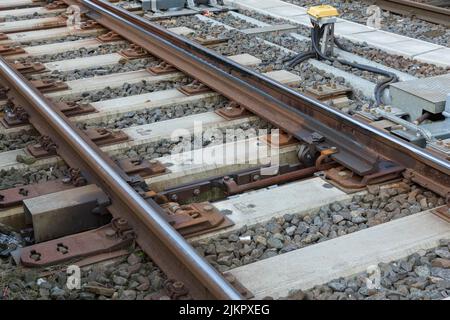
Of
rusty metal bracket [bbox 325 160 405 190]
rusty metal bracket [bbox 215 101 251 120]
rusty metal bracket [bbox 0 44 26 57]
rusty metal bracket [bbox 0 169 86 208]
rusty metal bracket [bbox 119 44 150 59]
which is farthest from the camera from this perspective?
rusty metal bracket [bbox 0 44 26 57]

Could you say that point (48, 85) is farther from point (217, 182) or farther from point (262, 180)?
point (262, 180)

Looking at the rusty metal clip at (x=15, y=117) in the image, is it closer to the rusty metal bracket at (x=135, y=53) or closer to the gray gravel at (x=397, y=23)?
the rusty metal bracket at (x=135, y=53)

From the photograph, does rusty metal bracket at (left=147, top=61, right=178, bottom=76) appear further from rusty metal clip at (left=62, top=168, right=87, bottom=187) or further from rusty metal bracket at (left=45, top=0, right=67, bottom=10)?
rusty metal bracket at (left=45, top=0, right=67, bottom=10)

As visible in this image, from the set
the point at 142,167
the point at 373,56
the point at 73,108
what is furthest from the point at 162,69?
the point at 142,167

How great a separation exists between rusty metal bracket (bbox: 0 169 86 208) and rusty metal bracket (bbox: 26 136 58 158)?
1.47 feet

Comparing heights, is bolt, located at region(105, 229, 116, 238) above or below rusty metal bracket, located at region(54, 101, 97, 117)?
above

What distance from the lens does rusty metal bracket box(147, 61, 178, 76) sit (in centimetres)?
761

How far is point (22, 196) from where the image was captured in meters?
4.88

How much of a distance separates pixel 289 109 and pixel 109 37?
12.4 feet

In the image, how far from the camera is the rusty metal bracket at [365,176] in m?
4.96

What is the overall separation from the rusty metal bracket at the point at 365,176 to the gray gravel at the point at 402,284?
0.89m

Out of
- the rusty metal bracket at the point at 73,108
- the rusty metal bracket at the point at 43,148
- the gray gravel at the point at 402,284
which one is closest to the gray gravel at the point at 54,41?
the rusty metal bracket at the point at 73,108

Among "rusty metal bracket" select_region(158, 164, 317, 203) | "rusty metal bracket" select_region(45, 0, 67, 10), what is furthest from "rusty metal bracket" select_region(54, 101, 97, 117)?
"rusty metal bracket" select_region(45, 0, 67, 10)

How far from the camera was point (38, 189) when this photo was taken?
197 inches
